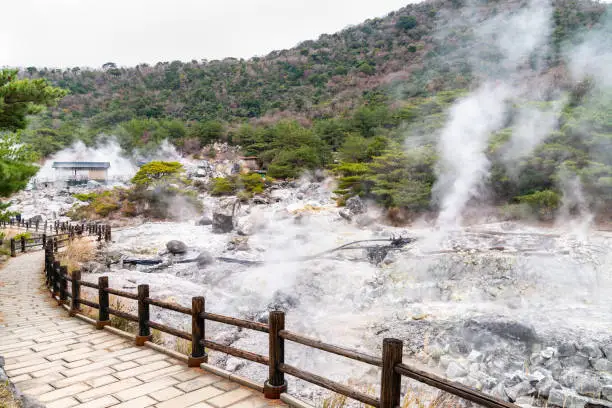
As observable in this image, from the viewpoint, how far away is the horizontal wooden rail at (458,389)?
2.34 metres

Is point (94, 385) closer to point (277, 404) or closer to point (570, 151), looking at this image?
point (277, 404)

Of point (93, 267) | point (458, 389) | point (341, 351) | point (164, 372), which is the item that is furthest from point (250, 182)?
point (458, 389)

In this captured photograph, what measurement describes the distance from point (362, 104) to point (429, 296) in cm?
4467

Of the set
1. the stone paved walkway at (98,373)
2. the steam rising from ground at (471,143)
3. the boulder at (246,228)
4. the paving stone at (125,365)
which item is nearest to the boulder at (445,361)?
the stone paved walkway at (98,373)

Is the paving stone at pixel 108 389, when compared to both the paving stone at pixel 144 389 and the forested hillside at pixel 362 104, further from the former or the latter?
the forested hillside at pixel 362 104

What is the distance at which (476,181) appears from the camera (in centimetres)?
1941

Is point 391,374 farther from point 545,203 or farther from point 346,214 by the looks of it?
point 346,214

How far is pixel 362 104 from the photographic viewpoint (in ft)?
171

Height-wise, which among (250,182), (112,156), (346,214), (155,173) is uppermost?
(112,156)

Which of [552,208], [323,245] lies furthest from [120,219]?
A: [552,208]

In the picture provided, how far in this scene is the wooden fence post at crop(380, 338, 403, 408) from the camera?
9.39 feet

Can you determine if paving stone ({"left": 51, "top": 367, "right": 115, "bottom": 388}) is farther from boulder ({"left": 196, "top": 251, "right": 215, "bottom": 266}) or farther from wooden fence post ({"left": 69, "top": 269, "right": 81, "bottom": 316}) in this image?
boulder ({"left": 196, "top": 251, "right": 215, "bottom": 266})

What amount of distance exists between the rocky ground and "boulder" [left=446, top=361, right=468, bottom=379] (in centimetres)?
2

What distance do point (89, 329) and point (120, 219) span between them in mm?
24185
